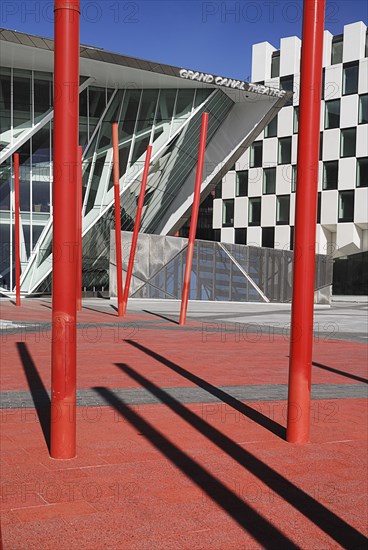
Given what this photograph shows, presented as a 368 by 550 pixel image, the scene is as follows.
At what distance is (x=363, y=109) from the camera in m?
50.8

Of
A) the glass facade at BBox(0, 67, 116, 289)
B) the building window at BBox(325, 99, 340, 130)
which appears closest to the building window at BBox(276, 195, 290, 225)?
the building window at BBox(325, 99, 340, 130)

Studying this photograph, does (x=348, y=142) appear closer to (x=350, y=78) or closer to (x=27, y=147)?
(x=350, y=78)

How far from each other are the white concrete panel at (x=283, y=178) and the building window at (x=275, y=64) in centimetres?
792

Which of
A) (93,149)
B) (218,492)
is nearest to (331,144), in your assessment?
(93,149)

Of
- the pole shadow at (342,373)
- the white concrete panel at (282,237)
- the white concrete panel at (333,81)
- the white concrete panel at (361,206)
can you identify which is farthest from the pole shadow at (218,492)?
the white concrete panel at (333,81)

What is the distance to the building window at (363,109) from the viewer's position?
50.5 meters

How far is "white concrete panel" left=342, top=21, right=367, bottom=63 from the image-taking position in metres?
50.1

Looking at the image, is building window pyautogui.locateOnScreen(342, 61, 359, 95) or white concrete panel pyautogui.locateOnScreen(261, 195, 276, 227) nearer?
building window pyautogui.locateOnScreen(342, 61, 359, 95)

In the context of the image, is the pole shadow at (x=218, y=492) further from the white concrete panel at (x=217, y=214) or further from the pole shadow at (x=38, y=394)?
the white concrete panel at (x=217, y=214)

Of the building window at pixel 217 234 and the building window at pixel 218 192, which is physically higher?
the building window at pixel 218 192

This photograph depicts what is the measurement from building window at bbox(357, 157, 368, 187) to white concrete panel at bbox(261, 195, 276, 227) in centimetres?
781

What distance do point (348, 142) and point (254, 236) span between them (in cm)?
1125

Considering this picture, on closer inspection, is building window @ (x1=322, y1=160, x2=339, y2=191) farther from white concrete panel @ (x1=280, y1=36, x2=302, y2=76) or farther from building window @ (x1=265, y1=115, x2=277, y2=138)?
white concrete panel @ (x1=280, y1=36, x2=302, y2=76)

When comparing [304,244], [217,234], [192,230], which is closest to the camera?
[304,244]
